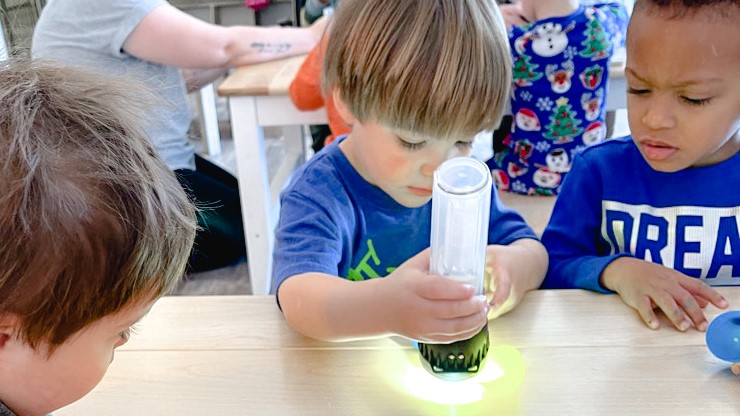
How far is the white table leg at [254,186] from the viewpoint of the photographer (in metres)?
1.61

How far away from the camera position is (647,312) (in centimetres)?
70

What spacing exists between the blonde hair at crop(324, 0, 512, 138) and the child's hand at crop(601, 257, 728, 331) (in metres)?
0.24

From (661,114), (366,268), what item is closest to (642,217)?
(661,114)

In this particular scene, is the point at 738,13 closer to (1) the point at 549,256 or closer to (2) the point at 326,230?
(1) the point at 549,256

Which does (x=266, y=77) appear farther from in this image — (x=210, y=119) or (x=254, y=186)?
(x=210, y=119)

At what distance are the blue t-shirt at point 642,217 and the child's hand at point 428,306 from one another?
1.07 feet

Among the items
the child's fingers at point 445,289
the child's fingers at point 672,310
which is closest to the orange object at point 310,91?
the child's fingers at point 672,310

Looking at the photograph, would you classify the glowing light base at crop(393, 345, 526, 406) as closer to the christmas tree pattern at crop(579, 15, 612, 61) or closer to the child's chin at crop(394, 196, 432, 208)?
the child's chin at crop(394, 196, 432, 208)

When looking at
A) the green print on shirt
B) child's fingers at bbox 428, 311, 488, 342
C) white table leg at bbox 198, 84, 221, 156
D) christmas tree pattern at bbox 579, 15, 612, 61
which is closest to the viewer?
child's fingers at bbox 428, 311, 488, 342

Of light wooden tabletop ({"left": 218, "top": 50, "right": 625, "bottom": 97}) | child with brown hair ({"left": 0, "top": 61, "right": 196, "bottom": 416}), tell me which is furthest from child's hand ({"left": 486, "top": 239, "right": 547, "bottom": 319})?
light wooden tabletop ({"left": 218, "top": 50, "right": 625, "bottom": 97})

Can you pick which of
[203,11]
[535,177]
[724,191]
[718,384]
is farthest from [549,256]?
[203,11]

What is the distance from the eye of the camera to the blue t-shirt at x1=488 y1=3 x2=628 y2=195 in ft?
4.41

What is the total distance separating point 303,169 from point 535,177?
749 millimetres

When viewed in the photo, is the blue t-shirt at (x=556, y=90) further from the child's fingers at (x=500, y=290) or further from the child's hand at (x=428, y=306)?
the child's hand at (x=428, y=306)
